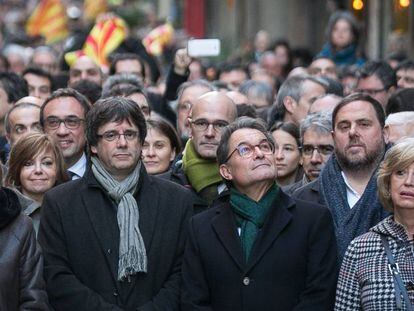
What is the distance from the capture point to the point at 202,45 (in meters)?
12.3

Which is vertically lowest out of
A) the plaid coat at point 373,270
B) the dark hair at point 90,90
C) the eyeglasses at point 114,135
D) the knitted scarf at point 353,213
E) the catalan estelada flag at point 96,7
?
the plaid coat at point 373,270

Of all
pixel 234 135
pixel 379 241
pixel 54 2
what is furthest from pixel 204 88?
pixel 54 2

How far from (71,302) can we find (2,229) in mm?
591

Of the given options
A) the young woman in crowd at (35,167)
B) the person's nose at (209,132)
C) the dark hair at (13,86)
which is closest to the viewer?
the young woman in crowd at (35,167)

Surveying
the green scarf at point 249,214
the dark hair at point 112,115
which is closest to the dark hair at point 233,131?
the green scarf at point 249,214

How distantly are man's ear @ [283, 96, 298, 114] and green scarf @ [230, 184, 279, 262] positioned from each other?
3883 mm

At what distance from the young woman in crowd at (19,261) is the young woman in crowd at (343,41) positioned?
8.72 meters

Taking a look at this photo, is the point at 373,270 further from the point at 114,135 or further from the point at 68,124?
the point at 68,124

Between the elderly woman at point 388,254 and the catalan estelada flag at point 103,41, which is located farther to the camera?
the catalan estelada flag at point 103,41

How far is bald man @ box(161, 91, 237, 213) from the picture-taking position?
8836mm

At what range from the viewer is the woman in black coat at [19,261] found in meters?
7.61

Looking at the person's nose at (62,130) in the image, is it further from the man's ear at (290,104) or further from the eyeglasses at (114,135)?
the man's ear at (290,104)

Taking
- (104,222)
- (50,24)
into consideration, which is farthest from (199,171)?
(50,24)

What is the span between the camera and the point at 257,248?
25.2 feet
